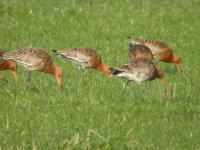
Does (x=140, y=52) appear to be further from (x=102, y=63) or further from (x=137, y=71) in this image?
(x=137, y=71)

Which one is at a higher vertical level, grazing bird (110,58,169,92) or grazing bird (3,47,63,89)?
grazing bird (110,58,169,92)

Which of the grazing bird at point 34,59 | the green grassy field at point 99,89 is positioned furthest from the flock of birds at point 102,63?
the green grassy field at point 99,89

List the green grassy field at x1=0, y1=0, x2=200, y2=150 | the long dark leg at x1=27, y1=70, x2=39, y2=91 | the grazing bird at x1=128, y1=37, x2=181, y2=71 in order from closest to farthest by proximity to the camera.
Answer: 1. the green grassy field at x1=0, y1=0, x2=200, y2=150
2. the long dark leg at x1=27, y1=70, x2=39, y2=91
3. the grazing bird at x1=128, y1=37, x2=181, y2=71

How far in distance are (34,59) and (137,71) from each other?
2.41 meters

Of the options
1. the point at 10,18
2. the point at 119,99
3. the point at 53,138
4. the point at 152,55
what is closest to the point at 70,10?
the point at 10,18

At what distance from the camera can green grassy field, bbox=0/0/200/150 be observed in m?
11.6

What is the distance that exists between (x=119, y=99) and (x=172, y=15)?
397 inches

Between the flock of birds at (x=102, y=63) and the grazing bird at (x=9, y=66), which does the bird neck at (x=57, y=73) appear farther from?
the grazing bird at (x=9, y=66)

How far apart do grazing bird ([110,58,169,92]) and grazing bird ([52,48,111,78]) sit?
1824mm

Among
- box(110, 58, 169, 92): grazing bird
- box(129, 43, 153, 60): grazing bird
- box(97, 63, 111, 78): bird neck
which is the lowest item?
box(97, 63, 111, 78): bird neck

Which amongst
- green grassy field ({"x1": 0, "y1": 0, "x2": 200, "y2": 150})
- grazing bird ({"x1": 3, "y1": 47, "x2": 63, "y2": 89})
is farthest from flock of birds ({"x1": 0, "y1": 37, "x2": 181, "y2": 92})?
green grassy field ({"x1": 0, "y1": 0, "x2": 200, "y2": 150})

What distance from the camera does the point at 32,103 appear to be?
44.6ft

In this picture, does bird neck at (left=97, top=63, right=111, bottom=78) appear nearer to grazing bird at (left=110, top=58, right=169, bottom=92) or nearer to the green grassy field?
the green grassy field

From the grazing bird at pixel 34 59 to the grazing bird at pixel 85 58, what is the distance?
90 cm
